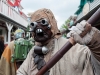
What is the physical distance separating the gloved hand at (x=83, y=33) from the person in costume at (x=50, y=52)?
45 cm

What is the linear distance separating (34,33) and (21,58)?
1335mm

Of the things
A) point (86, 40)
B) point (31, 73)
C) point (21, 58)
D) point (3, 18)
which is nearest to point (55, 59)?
point (86, 40)

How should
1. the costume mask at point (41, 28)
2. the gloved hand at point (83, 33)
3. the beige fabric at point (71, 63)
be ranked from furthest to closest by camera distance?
the costume mask at point (41, 28) < the beige fabric at point (71, 63) < the gloved hand at point (83, 33)

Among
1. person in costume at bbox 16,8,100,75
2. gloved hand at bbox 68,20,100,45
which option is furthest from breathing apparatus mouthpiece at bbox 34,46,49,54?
gloved hand at bbox 68,20,100,45

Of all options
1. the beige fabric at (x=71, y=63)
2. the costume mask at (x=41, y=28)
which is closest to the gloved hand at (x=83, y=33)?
the beige fabric at (x=71, y=63)

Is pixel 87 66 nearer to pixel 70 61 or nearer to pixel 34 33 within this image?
pixel 70 61

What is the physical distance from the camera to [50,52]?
7.08 feet

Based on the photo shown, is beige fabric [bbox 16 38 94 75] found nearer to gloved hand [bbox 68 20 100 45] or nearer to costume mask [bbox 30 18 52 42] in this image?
costume mask [bbox 30 18 52 42]

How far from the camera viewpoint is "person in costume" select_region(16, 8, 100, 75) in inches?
73.9

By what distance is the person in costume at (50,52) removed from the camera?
188cm

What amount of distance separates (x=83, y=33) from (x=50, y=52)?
83cm

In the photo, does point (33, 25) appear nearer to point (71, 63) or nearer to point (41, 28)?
point (41, 28)

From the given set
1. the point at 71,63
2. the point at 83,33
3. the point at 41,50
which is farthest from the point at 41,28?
the point at 83,33

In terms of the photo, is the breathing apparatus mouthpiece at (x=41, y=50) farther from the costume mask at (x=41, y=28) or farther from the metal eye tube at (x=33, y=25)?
the metal eye tube at (x=33, y=25)
